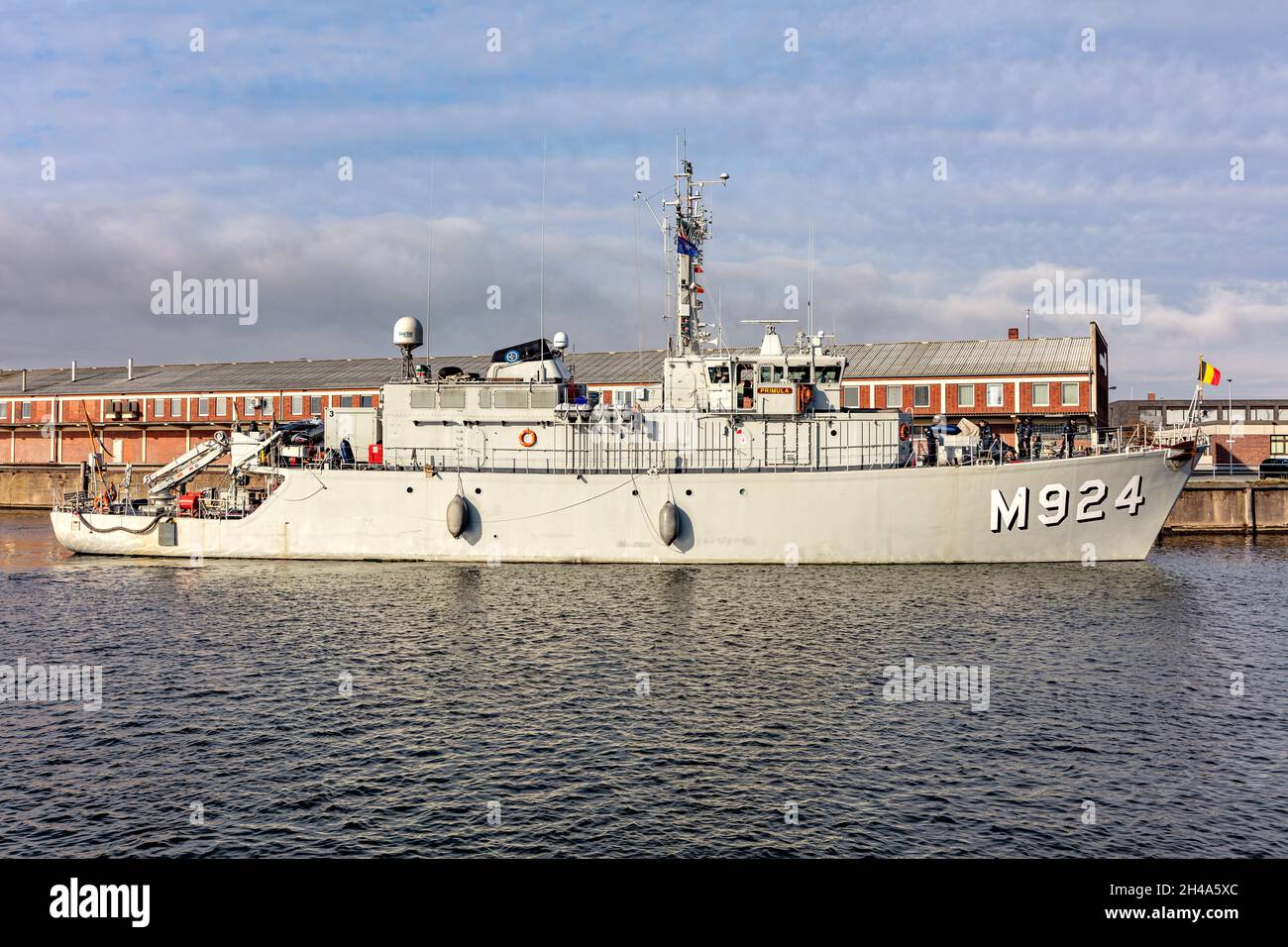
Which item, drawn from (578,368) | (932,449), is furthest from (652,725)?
(578,368)

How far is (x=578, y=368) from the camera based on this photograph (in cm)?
6944

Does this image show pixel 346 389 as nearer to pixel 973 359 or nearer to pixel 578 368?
pixel 578 368

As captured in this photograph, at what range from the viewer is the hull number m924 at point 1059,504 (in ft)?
104

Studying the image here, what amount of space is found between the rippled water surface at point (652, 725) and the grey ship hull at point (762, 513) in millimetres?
4069

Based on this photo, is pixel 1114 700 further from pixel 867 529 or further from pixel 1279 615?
pixel 867 529

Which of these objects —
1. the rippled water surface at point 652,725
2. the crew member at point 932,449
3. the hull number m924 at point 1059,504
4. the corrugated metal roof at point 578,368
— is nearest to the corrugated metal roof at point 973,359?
the corrugated metal roof at point 578,368

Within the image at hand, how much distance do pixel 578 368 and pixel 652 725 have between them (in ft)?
181

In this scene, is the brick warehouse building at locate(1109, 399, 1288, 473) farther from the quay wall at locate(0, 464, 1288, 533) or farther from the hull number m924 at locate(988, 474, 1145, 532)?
the hull number m924 at locate(988, 474, 1145, 532)
